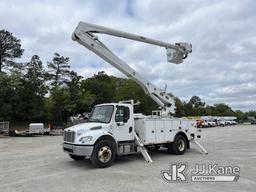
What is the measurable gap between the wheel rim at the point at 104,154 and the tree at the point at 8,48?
47.1 m

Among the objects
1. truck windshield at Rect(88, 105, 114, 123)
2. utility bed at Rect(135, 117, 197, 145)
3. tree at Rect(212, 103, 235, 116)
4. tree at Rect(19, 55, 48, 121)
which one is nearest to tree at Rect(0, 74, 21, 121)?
tree at Rect(19, 55, 48, 121)

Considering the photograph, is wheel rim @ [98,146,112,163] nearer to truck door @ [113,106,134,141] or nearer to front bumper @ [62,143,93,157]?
front bumper @ [62,143,93,157]

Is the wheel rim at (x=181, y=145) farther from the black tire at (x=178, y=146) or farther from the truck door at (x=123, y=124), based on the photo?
the truck door at (x=123, y=124)

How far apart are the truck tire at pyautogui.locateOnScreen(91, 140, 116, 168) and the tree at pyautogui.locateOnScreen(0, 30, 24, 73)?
1853 inches

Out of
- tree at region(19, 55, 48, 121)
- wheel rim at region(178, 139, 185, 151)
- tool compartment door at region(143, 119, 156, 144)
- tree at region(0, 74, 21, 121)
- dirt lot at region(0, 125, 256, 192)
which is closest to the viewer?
dirt lot at region(0, 125, 256, 192)

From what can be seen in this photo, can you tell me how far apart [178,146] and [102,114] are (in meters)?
4.21

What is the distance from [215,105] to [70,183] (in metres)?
131

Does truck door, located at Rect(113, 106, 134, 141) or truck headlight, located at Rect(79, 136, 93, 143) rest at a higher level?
truck door, located at Rect(113, 106, 134, 141)

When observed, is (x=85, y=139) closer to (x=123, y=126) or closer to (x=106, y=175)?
(x=106, y=175)

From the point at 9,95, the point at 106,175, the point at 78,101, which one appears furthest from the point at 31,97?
the point at 106,175

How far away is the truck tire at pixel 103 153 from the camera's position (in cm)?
1016

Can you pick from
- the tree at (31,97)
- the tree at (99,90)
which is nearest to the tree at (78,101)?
the tree at (31,97)

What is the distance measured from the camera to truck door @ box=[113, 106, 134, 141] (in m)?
11.2

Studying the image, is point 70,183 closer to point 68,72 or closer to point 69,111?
point 69,111
